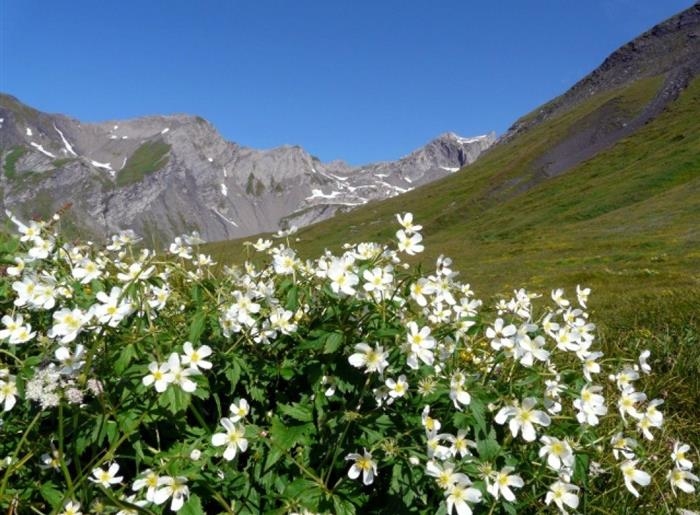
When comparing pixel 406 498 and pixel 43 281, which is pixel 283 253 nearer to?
pixel 43 281

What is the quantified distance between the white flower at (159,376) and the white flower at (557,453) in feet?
6.61

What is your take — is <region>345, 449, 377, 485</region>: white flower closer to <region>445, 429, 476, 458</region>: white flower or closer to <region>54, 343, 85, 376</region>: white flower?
<region>445, 429, 476, 458</region>: white flower

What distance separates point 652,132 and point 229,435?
9009 cm

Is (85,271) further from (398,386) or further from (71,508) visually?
(398,386)

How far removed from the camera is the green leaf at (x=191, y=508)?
252 cm

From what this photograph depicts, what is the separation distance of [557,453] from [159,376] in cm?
216

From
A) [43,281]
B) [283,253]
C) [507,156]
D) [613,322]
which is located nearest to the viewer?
[43,281]

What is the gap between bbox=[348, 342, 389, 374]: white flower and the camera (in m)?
2.82

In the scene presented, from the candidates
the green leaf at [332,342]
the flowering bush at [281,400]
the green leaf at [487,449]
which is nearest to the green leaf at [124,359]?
the flowering bush at [281,400]

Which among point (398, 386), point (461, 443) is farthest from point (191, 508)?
point (461, 443)

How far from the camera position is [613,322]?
9305 millimetres

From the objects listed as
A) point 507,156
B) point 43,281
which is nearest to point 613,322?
point 43,281

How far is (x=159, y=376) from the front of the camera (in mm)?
2674

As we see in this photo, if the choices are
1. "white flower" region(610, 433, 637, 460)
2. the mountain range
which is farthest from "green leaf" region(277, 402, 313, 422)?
the mountain range
